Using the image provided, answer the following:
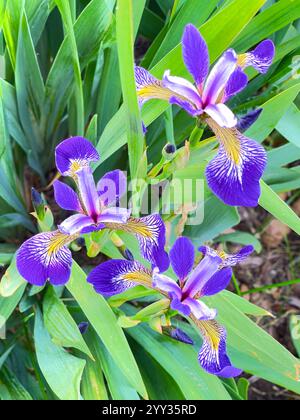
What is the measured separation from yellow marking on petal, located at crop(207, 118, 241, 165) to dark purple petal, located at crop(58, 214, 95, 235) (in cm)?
20

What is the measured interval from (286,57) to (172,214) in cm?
44

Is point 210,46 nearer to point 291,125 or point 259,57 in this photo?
point 259,57

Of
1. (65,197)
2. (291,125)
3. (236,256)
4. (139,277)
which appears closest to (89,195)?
(65,197)

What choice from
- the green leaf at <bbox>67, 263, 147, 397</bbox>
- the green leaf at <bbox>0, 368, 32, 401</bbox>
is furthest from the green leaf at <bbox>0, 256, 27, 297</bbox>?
the green leaf at <bbox>0, 368, 32, 401</bbox>

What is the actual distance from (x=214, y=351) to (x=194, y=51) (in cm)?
40

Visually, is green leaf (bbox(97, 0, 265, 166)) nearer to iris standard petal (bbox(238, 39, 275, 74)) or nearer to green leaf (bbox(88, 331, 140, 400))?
iris standard petal (bbox(238, 39, 275, 74))

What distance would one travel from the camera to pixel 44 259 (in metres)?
0.73

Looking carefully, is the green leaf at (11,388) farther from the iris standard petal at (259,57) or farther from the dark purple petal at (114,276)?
the iris standard petal at (259,57)

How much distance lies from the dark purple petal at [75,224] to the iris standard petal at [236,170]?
17 centimetres

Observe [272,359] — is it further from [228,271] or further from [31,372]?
[31,372]

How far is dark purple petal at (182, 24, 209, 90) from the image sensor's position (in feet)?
2.18

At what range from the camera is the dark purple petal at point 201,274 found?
2.38 feet

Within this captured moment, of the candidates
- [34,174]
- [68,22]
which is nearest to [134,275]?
[68,22]

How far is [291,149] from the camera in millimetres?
1096
